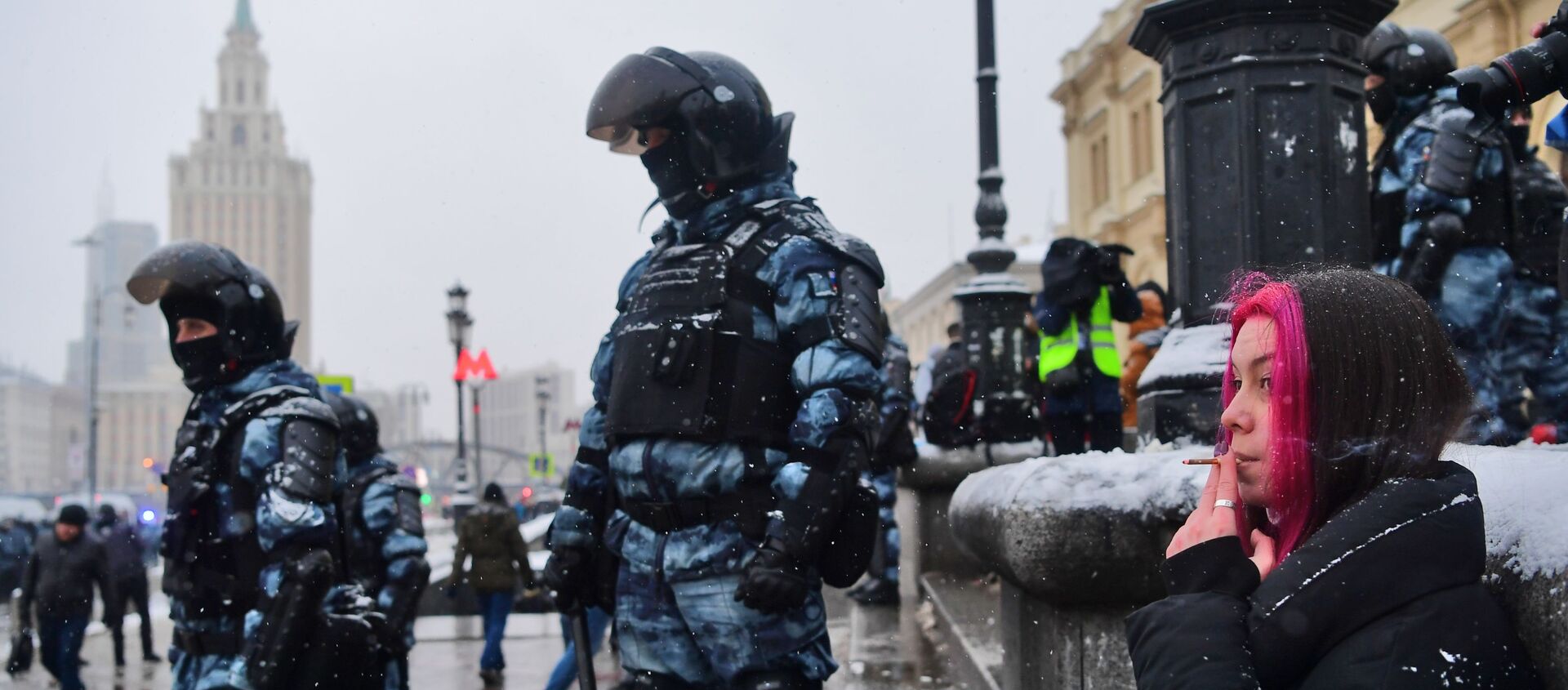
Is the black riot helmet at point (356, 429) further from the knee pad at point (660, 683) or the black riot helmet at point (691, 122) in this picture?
the knee pad at point (660, 683)

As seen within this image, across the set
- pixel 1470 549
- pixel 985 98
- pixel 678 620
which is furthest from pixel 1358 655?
pixel 985 98

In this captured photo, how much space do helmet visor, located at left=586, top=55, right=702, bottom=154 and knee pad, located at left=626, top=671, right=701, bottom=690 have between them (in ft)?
4.68

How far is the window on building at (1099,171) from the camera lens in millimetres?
38219

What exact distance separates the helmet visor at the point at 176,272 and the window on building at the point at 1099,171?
A: 34753mm

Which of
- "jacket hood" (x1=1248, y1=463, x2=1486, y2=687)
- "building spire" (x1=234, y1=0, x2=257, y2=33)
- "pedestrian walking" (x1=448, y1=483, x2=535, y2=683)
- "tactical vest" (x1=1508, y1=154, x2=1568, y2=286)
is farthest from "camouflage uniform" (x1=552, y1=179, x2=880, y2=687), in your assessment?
"building spire" (x1=234, y1=0, x2=257, y2=33)

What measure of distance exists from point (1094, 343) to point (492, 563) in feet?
16.6

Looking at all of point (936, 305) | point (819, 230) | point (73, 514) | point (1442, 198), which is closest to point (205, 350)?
point (819, 230)

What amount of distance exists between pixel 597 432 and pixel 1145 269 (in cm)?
3295

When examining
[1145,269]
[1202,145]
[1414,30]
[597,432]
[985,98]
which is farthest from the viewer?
[1145,269]

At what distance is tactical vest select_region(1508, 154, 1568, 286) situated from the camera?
586 centimetres

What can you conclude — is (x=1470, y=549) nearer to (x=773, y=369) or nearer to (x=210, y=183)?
(x=773, y=369)

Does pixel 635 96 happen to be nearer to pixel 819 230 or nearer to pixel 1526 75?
pixel 819 230

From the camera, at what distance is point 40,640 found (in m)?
11.0

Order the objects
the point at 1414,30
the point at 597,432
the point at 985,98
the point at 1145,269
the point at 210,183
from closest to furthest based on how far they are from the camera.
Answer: the point at 597,432 → the point at 1414,30 → the point at 985,98 → the point at 1145,269 → the point at 210,183
